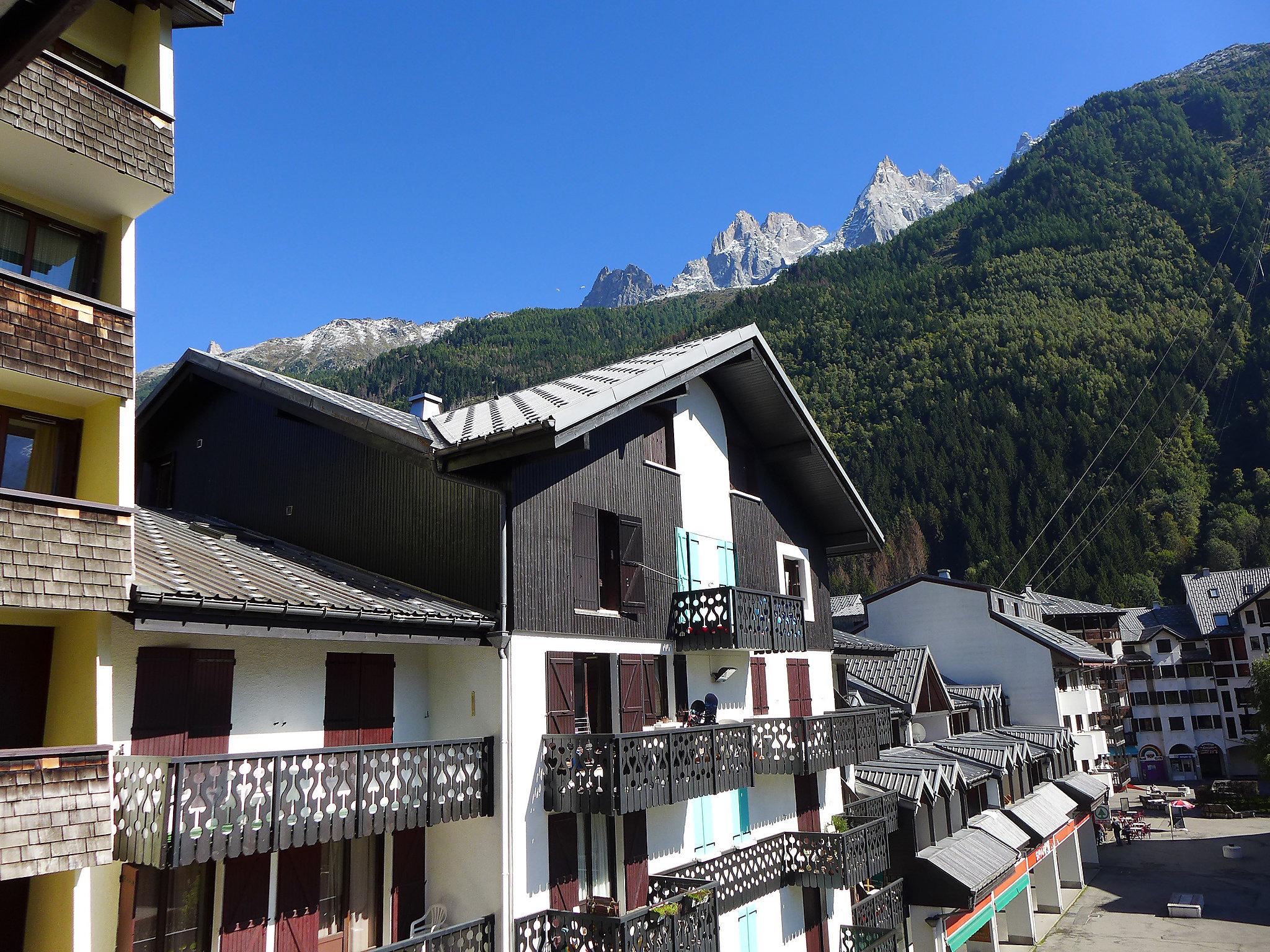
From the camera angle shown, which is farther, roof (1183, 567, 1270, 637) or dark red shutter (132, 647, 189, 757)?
roof (1183, 567, 1270, 637)

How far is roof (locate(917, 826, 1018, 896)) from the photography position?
27078mm

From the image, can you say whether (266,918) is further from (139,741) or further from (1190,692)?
(1190,692)

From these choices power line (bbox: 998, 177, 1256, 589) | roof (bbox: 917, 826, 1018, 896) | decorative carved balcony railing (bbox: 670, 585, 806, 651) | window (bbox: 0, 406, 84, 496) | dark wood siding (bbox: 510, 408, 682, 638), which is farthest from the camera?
power line (bbox: 998, 177, 1256, 589)

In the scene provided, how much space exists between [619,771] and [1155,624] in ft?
303

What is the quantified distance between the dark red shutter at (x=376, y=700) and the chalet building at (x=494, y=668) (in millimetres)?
57

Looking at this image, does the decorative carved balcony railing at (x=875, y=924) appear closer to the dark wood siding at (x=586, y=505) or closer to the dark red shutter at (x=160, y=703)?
the dark wood siding at (x=586, y=505)

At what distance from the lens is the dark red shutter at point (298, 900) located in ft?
40.7

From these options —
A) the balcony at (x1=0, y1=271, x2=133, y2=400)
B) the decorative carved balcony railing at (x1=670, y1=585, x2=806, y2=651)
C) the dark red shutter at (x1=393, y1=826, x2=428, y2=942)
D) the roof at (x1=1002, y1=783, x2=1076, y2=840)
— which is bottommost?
the roof at (x1=1002, y1=783, x2=1076, y2=840)

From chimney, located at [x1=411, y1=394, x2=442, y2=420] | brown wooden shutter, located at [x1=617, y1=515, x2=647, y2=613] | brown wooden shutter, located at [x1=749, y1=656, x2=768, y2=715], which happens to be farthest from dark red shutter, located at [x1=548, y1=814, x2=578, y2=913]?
chimney, located at [x1=411, y1=394, x2=442, y2=420]

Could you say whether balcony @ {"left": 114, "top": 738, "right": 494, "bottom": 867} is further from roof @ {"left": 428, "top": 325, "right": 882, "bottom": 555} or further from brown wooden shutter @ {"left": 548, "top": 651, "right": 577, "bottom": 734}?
roof @ {"left": 428, "top": 325, "right": 882, "bottom": 555}


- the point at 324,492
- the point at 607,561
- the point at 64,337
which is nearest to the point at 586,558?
the point at 607,561

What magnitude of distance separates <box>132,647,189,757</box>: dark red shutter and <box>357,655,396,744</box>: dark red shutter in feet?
9.38

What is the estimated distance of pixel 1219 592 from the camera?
88.0 m

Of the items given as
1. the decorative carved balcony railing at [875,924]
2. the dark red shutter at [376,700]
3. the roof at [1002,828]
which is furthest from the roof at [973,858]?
the dark red shutter at [376,700]
